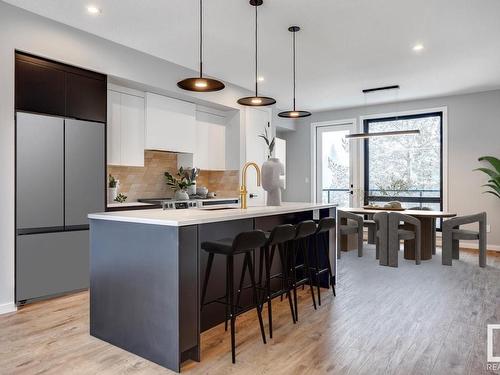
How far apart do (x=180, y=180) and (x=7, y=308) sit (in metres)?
3.06

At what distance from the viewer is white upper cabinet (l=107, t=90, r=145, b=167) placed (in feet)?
14.9

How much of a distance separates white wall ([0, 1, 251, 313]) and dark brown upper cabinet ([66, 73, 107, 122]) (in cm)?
16

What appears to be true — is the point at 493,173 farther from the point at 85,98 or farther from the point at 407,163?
the point at 85,98

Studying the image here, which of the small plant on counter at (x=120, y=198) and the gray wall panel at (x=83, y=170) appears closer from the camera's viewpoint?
the gray wall panel at (x=83, y=170)

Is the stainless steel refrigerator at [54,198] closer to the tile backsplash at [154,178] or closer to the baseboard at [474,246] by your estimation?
the tile backsplash at [154,178]

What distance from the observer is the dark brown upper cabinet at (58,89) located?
11.4 feet

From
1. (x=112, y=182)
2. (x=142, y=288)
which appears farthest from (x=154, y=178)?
(x=142, y=288)

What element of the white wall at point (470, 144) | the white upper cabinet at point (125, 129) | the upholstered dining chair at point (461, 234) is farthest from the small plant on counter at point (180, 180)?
the white wall at point (470, 144)

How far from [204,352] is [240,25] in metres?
3.14

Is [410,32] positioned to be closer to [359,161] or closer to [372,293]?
[372,293]

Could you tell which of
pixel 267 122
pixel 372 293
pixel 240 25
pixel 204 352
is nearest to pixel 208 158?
pixel 267 122

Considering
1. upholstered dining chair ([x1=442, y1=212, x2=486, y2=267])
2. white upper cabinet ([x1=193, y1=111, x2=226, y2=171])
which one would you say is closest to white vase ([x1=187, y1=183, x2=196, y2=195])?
white upper cabinet ([x1=193, y1=111, x2=226, y2=171])

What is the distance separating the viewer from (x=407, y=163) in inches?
284

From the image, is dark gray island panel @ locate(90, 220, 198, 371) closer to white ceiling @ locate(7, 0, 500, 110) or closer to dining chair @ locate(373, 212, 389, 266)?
white ceiling @ locate(7, 0, 500, 110)
